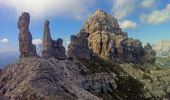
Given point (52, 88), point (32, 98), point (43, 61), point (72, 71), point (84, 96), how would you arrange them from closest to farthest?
point (32, 98)
point (52, 88)
point (84, 96)
point (43, 61)
point (72, 71)

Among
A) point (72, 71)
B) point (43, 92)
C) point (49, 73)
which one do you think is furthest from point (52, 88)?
point (72, 71)

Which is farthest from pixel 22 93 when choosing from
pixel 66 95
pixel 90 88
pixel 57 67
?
pixel 90 88

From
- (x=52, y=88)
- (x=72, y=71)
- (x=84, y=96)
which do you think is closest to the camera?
(x=52, y=88)

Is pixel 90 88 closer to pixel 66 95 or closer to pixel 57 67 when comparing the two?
pixel 57 67

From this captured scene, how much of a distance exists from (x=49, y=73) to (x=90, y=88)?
36852 mm

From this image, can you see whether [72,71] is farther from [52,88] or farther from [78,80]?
[52,88]

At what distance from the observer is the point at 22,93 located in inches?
5748

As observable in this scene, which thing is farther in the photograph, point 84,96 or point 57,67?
point 57,67

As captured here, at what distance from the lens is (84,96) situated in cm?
16075

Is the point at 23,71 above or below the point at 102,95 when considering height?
above

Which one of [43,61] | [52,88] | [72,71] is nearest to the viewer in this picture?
[52,88]

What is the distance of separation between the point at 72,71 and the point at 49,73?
98.0 ft

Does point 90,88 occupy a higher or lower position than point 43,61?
lower

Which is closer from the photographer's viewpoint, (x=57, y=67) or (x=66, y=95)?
(x=66, y=95)
